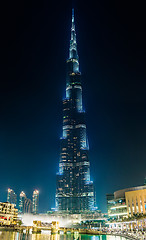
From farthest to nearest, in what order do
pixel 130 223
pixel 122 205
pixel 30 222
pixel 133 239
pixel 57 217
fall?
1. pixel 57 217
2. pixel 30 222
3. pixel 122 205
4. pixel 130 223
5. pixel 133 239

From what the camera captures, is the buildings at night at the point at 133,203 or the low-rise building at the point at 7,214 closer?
the buildings at night at the point at 133,203

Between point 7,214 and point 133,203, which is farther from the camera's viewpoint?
point 7,214

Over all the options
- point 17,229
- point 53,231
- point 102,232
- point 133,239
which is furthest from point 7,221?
point 133,239

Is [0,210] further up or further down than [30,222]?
further up

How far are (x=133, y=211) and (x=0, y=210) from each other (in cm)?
6926

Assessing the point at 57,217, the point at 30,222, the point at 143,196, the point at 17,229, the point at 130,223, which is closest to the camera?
the point at 130,223

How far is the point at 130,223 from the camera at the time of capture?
292 ft

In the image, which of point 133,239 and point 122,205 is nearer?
point 133,239

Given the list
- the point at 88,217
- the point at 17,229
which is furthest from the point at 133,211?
the point at 88,217

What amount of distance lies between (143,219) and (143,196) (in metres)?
33.3

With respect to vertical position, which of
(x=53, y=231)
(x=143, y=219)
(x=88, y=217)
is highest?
(x=143, y=219)

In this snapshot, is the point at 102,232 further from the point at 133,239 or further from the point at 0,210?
the point at 0,210

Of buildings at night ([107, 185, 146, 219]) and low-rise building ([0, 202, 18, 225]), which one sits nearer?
buildings at night ([107, 185, 146, 219])

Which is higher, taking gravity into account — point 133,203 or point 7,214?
Answer: point 133,203
